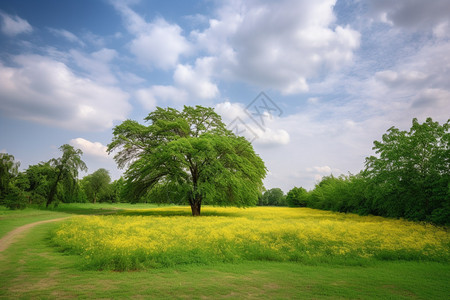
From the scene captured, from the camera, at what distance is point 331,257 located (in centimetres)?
1053

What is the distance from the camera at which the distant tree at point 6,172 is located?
30906mm

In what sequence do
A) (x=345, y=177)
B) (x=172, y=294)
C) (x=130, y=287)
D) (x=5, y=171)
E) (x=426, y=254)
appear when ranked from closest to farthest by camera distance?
1. (x=172, y=294)
2. (x=130, y=287)
3. (x=426, y=254)
4. (x=5, y=171)
5. (x=345, y=177)

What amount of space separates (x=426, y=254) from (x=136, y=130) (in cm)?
2777

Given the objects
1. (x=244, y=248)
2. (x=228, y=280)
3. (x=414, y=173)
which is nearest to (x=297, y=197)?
(x=414, y=173)

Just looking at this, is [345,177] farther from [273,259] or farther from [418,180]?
[273,259]

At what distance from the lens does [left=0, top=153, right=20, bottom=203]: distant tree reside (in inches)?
1217

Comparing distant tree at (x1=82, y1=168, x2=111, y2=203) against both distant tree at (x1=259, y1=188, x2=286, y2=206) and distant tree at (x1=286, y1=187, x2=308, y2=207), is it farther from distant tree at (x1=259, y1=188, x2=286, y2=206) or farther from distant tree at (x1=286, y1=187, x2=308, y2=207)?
distant tree at (x1=259, y1=188, x2=286, y2=206)

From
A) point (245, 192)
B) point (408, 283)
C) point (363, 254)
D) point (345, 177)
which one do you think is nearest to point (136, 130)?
point (245, 192)

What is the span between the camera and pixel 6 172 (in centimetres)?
3156

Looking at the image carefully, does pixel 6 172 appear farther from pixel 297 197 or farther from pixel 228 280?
pixel 297 197

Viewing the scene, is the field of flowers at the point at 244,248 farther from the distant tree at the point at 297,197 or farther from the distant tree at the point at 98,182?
the distant tree at the point at 98,182

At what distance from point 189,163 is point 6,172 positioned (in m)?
24.9

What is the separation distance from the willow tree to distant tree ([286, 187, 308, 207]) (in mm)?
43679

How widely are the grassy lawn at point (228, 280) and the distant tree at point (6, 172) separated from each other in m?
28.5
